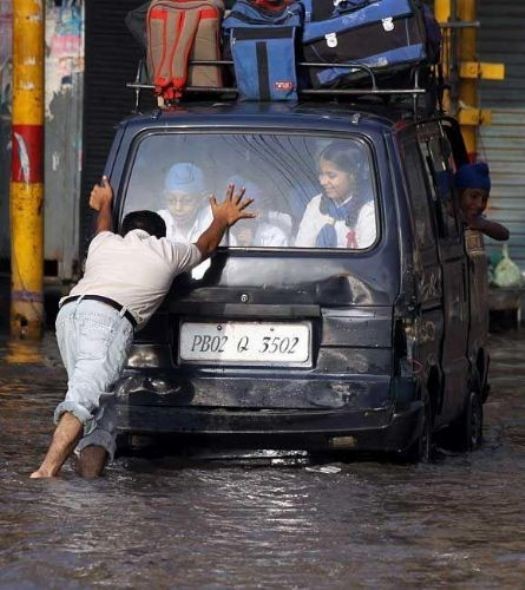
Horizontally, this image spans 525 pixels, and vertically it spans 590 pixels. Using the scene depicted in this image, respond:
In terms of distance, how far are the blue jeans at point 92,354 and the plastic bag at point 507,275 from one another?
8537 millimetres

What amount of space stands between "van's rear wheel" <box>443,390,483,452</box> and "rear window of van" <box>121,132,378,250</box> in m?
1.77

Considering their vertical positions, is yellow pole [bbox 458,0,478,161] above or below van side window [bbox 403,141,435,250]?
above

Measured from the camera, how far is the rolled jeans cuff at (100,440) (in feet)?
25.8

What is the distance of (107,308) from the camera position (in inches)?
304

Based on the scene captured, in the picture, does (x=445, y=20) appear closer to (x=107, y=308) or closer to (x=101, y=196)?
(x=101, y=196)

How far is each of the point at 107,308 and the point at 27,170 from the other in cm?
627

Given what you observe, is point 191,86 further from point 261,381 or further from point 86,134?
point 86,134

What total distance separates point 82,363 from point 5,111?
8375mm

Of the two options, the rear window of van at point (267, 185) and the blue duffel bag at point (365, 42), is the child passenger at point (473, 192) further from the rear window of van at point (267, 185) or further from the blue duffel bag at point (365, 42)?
Result: the rear window of van at point (267, 185)

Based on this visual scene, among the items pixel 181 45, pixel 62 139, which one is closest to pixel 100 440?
pixel 181 45

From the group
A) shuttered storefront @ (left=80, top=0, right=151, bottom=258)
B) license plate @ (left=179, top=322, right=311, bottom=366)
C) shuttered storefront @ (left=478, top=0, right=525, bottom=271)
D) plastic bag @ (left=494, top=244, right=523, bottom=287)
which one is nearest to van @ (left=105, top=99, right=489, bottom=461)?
license plate @ (left=179, top=322, right=311, bottom=366)

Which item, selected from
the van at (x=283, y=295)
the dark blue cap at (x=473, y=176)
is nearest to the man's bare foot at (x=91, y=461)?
the van at (x=283, y=295)

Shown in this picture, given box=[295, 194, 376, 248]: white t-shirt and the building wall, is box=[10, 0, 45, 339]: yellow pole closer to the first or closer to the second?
the building wall

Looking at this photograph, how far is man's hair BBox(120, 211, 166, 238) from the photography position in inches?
311
